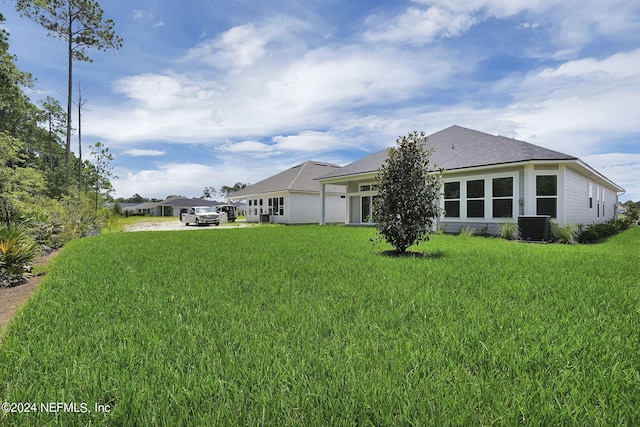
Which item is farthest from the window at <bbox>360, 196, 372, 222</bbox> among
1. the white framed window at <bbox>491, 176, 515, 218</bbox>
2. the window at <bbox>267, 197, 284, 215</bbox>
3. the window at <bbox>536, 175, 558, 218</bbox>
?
the window at <bbox>536, 175, 558, 218</bbox>

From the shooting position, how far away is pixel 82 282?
16.7 feet

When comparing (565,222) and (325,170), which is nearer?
(565,222)

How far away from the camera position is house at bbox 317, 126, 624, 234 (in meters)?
13.1

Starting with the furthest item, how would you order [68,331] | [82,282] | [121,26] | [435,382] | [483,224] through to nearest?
[121,26], [483,224], [82,282], [68,331], [435,382]

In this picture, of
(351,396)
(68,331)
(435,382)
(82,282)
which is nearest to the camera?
(351,396)

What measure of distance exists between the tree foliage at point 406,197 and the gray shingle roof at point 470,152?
7204 millimetres

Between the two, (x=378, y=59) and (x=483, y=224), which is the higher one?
(x=378, y=59)

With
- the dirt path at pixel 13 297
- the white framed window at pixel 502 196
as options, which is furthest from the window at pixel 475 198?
the dirt path at pixel 13 297

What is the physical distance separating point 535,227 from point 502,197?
229cm

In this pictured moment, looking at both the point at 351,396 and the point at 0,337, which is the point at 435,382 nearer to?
the point at 351,396

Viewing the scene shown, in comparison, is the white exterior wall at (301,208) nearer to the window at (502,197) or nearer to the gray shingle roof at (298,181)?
the gray shingle roof at (298,181)

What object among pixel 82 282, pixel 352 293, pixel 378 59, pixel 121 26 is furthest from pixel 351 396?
pixel 121 26

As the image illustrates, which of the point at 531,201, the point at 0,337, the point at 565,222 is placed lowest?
the point at 0,337

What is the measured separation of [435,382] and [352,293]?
219 cm
